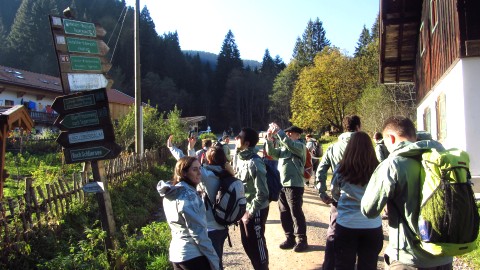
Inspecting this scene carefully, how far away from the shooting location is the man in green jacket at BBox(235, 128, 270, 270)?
181 inches

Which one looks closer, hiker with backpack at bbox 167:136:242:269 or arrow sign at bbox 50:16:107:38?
hiker with backpack at bbox 167:136:242:269

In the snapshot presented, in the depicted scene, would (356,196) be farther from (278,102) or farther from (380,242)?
(278,102)

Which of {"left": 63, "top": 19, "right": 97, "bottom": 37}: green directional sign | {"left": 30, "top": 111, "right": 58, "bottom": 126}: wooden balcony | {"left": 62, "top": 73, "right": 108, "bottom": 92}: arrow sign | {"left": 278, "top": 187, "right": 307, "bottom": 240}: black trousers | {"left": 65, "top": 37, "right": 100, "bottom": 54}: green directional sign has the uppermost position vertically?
{"left": 30, "top": 111, "right": 58, "bottom": 126}: wooden balcony

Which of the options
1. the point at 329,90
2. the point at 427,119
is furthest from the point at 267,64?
the point at 427,119

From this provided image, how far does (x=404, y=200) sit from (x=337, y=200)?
1.57 m

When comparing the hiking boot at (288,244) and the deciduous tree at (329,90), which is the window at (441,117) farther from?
the deciduous tree at (329,90)

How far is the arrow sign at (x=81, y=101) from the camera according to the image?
5152 mm

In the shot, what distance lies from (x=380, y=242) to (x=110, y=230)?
343cm

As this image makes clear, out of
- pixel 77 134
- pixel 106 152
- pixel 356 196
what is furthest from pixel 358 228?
pixel 77 134

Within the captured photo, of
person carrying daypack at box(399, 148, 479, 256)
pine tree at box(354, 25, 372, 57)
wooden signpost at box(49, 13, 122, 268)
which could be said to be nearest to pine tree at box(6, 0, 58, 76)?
pine tree at box(354, 25, 372, 57)

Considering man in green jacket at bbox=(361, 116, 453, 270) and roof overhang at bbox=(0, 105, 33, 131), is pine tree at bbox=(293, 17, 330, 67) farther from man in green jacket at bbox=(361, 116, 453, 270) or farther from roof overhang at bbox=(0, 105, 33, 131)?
man in green jacket at bbox=(361, 116, 453, 270)

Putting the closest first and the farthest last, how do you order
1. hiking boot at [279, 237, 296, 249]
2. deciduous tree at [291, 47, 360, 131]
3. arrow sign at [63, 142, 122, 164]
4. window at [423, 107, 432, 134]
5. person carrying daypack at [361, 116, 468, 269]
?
person carrying daypack at [361, 116, 468, 269]
arrow sign at [63, 142, 122, 164]
hiking boot at [279, 237, 296, 249]
window at [423, 107, 432, 134]
deciduous tree at [291, 47, 360, 131]

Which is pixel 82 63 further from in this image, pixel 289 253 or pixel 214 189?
pixel 289 253

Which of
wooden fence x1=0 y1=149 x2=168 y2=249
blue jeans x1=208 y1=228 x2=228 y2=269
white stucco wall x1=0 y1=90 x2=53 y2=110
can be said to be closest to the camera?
blue jeans x1=208 y1=228 x2=228 y2=269
